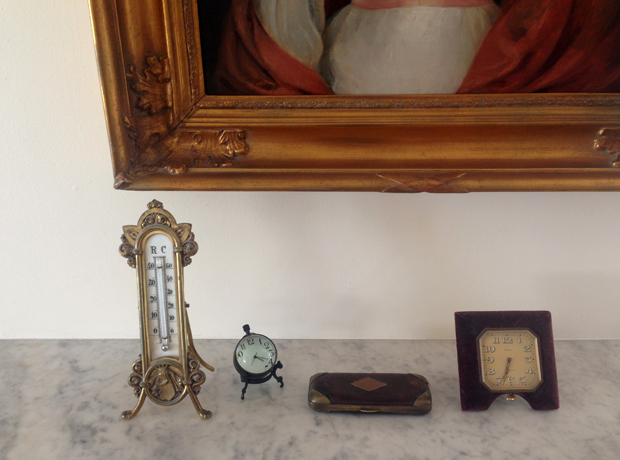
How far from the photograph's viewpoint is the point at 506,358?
2.86ft

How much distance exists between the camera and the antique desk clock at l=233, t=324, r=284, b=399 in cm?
91

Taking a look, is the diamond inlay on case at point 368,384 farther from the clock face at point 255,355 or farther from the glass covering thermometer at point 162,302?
the glass covering thermometer at point 162,302

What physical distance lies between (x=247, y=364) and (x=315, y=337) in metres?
0.28

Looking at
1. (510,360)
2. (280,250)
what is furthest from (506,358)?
(280,250)

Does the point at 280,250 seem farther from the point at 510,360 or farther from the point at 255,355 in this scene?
the point at 510,360

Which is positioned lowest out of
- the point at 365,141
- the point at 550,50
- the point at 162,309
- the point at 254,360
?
the point at 254,360

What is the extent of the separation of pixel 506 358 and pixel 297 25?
78 cm

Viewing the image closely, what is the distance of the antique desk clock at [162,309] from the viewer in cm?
84

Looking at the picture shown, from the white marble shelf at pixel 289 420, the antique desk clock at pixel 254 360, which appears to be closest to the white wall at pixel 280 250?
the white marble shelf at pixel 289 420

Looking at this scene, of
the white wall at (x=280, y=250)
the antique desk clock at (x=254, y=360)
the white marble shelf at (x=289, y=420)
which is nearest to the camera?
the white marble shelf at (x=289, y=420)

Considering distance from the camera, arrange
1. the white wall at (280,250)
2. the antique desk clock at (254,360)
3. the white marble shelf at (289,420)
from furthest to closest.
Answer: the white wall at (280,250) < the antique desk clock at (254,360) < the white marble shelf at (289,420)

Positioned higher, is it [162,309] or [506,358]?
[162,309]

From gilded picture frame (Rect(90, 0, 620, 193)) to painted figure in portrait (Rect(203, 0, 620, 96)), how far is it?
0.03m

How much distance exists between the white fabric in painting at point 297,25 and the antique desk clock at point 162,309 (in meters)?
0.41
